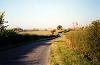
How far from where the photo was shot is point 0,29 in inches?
1324

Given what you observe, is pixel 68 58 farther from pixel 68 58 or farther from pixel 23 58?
pixel 23 58

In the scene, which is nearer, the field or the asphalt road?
the field

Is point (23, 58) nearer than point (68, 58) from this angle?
No

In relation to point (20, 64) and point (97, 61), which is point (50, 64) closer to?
point (20, 64)

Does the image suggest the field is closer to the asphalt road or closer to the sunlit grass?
the sunlit grass

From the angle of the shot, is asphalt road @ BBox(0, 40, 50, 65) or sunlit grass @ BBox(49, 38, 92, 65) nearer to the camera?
sunlit grass @ BBox(49, 38, 92, 65)

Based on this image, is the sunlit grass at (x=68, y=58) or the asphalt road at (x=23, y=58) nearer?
the sunlit grass at (x=68, y=58)

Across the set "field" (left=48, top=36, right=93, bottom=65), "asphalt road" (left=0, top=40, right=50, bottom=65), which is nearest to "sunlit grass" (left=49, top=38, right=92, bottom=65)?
"field" (left=48, top=36, right=93, bottom=65)

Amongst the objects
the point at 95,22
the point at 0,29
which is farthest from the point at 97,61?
the point at 0,29

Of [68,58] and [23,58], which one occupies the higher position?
[23,58]

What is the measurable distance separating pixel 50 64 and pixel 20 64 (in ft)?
7.58

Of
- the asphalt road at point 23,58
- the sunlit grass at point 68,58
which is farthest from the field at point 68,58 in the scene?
the asphalt road at point 23,58

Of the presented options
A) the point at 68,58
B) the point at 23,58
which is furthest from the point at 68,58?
the point at 23,58

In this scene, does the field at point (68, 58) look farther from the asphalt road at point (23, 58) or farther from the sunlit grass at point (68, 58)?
the asphalt road at point (23, 58)
